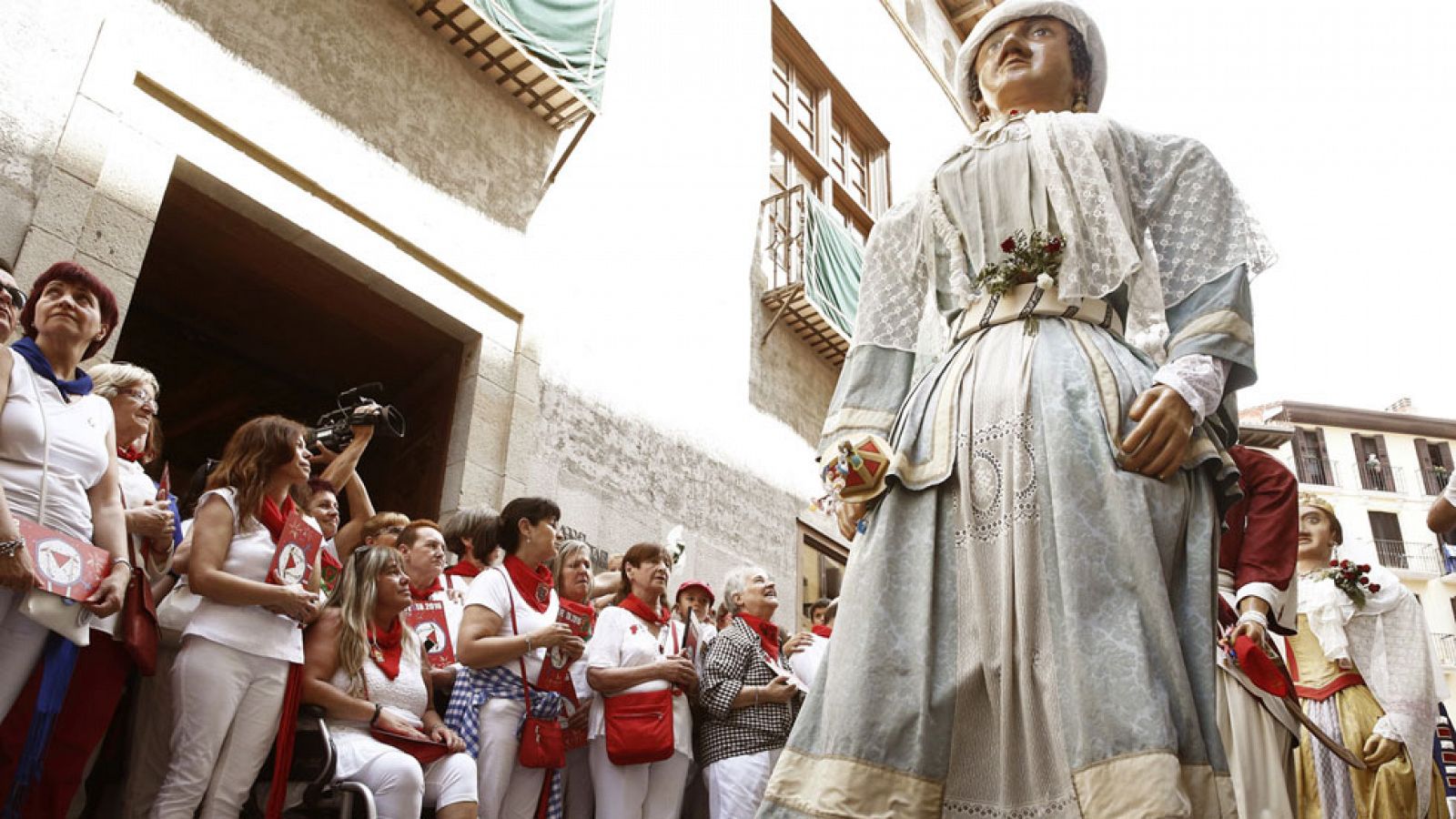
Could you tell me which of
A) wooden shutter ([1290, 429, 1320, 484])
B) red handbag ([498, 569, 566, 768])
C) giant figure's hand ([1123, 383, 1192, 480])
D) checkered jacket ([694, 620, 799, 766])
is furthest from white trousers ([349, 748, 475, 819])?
wooden shutter ([1290, 429, 1320, 484])

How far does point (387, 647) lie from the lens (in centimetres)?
443

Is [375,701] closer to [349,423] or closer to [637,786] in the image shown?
[637,786]

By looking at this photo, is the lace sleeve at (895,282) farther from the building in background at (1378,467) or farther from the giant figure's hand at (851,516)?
the building in background at (1378,467)

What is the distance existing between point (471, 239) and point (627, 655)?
325 centimetres

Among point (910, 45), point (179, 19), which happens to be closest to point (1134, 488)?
point (179, 19)

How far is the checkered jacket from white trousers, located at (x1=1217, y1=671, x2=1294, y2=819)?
2.22 metres

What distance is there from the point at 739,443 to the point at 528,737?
512 centimetres

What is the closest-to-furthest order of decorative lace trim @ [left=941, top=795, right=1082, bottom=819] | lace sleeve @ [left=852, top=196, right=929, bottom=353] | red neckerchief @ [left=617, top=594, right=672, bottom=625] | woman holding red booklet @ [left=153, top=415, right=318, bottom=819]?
decorative lace trim @ [left=941, top=795, right=1082, bottom=819], lace sleeve @ [left=852, top=196, right=929, bottom=353], woman holding red booklet @ [left=153, top=415, right=318, bottom=819], red neckerchief @ [left=617, top=594, right=672, bottom=625]

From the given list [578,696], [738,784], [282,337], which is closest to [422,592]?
[578,696]

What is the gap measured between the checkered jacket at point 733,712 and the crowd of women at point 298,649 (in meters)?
0.01

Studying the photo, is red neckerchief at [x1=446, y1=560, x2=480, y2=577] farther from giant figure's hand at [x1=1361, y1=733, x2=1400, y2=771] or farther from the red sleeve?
giant figure's hand at [x1=1361, y1=733, x2=1400, y2=771]

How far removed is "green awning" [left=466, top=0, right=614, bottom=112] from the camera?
743 centimetres

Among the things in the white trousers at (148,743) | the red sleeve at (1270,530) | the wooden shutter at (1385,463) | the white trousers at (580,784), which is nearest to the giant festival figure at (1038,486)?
the red sleeve at (1270,530)

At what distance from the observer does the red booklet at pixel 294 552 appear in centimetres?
400
